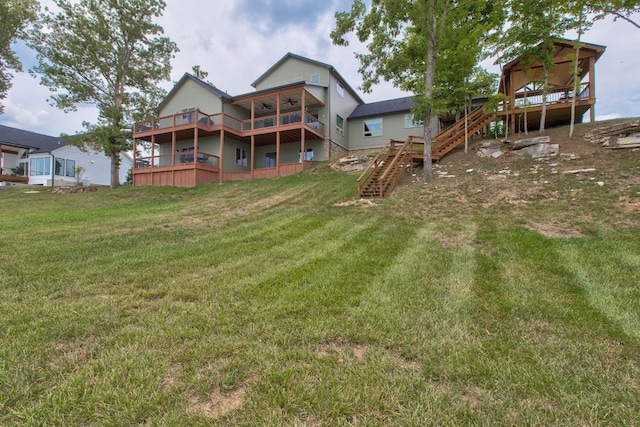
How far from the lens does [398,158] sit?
11.5 m

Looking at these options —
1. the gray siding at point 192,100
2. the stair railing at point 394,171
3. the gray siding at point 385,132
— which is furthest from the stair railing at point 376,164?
the gray siding at point 192,100

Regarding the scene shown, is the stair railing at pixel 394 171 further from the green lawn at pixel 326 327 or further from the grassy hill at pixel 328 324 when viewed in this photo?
the green lawn at pixel 326 327

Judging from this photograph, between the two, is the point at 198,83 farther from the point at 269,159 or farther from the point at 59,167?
the point at 59,167

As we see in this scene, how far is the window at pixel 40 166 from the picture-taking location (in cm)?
2597

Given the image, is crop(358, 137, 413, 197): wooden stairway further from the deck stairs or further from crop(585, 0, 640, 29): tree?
crop(585, 0, 640, 29): tree

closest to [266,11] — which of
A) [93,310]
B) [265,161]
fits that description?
[265,161]

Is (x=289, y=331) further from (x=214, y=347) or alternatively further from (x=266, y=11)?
(x=266, y=11)

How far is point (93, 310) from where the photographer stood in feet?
9.34

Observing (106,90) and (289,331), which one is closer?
(289,331)

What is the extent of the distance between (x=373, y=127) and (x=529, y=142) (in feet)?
36.3

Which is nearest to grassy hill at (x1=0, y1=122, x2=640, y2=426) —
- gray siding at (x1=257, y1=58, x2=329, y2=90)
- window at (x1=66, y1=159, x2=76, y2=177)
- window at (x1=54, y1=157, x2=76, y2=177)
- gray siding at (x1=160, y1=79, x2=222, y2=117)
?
gray siding at (x1=160, y1=79, x2=222, y2=117)

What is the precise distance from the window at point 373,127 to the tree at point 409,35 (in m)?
5.22

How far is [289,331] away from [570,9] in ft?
58.0

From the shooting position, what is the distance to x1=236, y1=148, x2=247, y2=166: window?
20344 millimetres
